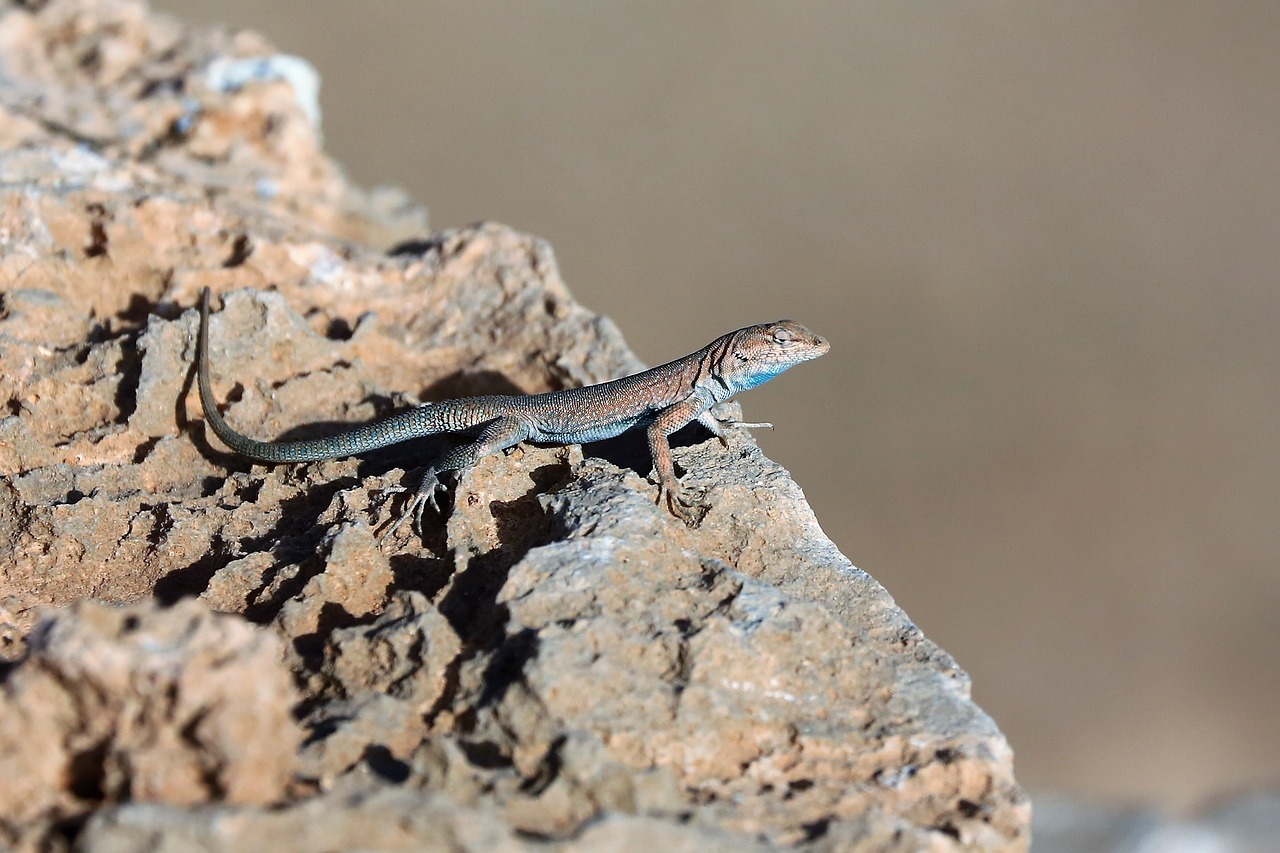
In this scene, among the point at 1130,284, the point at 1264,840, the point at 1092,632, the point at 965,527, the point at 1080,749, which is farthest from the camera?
the point at 1130,284

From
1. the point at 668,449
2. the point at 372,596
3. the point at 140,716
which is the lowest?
the point at 140,716

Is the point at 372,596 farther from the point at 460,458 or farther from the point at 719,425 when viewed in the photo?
the point at 719,425

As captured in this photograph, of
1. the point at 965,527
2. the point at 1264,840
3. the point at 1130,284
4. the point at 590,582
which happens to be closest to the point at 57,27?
the point at 590,582

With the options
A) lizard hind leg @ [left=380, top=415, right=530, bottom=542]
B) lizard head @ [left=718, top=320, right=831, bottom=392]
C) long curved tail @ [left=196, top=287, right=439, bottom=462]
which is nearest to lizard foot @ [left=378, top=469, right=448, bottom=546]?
lizard hind leg @ [left=380, top=415, right=530, bottom=542]

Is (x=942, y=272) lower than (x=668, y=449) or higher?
higher

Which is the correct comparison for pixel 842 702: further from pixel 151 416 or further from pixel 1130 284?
pixel 1130 284

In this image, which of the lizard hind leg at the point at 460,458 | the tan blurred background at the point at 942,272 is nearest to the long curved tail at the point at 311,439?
the lizard hind leg at the point at 460,458

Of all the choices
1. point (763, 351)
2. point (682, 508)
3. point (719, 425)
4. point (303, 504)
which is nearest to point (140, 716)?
point (303, 504)
